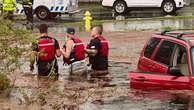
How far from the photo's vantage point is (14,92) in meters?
11.4

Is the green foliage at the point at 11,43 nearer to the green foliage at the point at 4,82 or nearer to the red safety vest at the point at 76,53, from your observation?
the green foliage at the point at 4,82

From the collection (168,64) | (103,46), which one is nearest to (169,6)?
(103,46)

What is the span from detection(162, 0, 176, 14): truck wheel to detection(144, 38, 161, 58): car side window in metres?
20.4

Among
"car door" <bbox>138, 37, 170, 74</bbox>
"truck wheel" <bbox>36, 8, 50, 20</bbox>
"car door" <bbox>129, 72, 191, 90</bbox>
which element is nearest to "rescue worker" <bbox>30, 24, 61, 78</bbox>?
"car door" <bbox>138, 37, 170, 74</bbox>

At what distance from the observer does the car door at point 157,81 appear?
9.80m

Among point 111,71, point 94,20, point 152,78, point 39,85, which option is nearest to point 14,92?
point 39,85

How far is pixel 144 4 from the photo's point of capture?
33.0 metres

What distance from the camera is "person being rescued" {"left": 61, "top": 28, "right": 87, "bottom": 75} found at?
13609 millimetres

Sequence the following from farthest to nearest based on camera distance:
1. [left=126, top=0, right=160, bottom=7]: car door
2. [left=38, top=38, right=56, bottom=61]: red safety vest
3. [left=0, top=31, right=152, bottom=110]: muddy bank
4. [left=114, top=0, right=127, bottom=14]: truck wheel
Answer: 1. [left=114, top=0, right=127, bottom=14]: truck wheel
2. [left=126, top=0, right=160, bottom=7]: car door
3. [left=38, top=38, right=56, bottom=61]: red safety vest
4. [left=0, top=31, right=152, bottom=110]: muddy bank

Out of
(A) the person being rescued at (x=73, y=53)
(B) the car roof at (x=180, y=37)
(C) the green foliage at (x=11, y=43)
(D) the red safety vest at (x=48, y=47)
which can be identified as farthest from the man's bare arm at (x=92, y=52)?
(C) the green foliage at (x=11, y=43)

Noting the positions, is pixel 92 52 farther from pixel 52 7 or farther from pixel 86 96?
pixel 52 7

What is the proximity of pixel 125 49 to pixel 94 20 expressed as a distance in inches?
424

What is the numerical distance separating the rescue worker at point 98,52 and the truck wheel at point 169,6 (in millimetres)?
17928

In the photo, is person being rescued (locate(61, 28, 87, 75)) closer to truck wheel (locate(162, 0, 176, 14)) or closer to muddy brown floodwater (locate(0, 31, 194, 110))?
muddy brown floodwater (locate(0, 31, 194, 110))
